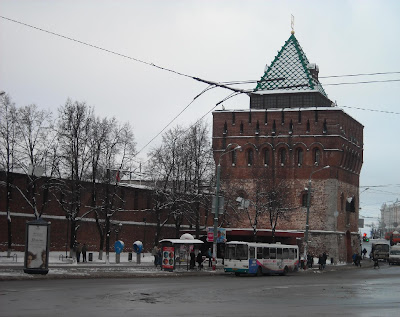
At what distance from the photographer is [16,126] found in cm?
5072

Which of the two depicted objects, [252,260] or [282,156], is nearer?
[252,260]

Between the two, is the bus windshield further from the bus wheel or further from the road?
the road

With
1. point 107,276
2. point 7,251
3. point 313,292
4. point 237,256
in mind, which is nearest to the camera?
point 313,292

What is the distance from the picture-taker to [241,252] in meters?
39.8

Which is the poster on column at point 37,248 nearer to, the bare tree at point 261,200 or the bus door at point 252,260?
the bus door at point 252,260

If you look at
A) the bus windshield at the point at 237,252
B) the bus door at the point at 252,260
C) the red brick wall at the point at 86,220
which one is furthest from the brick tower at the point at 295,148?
the bus windshield at the point at 237,252

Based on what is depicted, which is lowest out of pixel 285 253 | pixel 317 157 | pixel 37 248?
pixel 285 253

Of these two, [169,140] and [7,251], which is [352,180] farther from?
[7,251]

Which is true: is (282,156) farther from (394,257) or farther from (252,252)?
(252,252)

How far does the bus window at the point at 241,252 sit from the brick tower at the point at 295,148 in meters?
26.8

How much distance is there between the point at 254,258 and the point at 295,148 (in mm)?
30597

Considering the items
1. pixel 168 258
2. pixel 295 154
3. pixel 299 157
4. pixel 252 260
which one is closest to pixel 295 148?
pixel 295 154

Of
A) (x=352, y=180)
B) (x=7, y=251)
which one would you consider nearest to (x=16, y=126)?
(x=7, y=251)

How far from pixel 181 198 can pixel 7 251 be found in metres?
14.2
